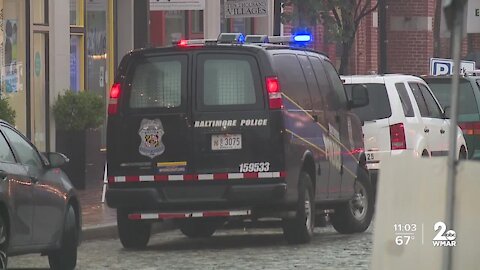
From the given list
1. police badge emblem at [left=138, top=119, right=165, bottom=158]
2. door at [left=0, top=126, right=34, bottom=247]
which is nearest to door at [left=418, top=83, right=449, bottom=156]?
police badge emblem at [left=138, top=119, right=165, bottom=158]

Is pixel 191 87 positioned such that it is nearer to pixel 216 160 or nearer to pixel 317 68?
pixel 216 160

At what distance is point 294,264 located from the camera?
40.8ft

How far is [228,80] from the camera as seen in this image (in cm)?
1359

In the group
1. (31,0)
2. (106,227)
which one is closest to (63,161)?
(106,227)

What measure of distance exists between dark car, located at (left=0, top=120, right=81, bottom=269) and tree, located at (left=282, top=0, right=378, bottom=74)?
12168 mm

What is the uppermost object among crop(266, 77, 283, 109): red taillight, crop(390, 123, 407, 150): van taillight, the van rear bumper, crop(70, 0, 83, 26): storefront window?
crop(70, 0, 83, 26): storefront window

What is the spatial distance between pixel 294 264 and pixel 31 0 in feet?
30.6

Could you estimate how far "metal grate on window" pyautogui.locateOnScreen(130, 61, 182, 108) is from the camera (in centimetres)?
1369

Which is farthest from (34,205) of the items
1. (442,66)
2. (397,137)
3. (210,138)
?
(442,66)

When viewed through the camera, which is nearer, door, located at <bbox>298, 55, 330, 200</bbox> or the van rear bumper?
the van rear bumper

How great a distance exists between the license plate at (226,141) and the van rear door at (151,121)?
27cm

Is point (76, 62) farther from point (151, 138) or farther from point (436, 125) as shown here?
point (151, 138)

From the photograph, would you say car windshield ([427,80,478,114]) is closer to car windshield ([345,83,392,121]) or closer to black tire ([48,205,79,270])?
car windshield ([345,83,392,121])

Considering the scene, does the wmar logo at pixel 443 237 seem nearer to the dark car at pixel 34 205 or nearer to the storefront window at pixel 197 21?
the dark car at pixel 34 205
